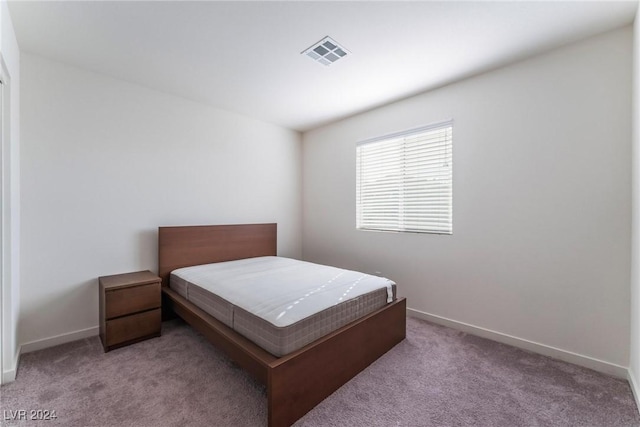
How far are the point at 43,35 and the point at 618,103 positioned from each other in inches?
172

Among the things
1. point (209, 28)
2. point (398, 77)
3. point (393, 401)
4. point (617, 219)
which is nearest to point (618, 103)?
point (617, 219)

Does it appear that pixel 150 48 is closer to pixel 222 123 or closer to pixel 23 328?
pixel 222 123

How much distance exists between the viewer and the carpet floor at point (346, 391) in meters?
1.54

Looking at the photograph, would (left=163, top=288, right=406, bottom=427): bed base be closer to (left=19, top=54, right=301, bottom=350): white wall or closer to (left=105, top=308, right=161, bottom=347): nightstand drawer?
(left=105, top=308, right=161, bottom=347): nightstand drawer

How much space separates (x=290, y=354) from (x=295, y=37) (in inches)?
88.0

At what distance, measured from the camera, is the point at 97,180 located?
261cm

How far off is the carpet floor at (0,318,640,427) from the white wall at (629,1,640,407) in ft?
0.54

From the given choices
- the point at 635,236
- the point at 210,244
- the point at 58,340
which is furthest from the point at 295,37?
the point at 58,340

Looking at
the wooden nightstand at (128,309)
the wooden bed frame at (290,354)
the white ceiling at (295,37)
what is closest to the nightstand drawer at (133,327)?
the wooden nightstand at (128,309)

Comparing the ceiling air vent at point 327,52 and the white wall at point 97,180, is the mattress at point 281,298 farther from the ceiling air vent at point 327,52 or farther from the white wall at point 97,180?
the ceiling air vent at point 327,52

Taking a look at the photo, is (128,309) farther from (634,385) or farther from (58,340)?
(634,385)

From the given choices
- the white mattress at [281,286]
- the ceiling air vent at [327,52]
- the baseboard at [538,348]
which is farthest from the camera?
the ceiling air vent at [327,52]

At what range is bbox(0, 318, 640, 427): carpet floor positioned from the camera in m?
1.54

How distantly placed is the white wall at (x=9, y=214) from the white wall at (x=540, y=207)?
3390mm
